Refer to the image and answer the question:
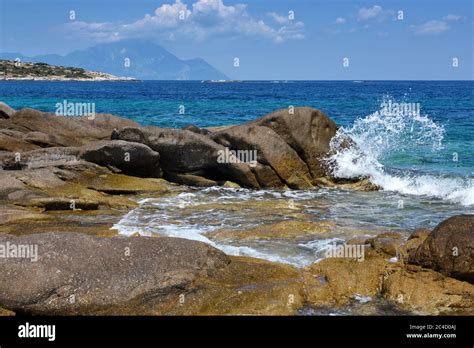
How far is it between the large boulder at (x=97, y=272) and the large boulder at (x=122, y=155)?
9.14 m

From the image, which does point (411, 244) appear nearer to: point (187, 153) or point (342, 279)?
point (342, 279)

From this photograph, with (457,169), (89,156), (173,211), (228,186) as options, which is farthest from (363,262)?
(457,169)

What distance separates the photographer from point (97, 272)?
854cm

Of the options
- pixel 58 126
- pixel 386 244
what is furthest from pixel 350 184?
pixel 58 126

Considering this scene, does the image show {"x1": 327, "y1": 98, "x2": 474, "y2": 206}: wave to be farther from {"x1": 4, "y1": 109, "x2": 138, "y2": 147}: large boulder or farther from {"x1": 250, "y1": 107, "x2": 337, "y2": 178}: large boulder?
{"x1": 4, "y1": 109, "x2": 138, "y2": 147}: large boulder

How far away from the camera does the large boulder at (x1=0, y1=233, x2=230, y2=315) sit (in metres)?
8.10

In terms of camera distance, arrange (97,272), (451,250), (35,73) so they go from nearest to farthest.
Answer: (97,272)
(451,250)
(35,73)

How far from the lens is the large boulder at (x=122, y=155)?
18344 millimetres

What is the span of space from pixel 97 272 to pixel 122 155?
33.8 ft

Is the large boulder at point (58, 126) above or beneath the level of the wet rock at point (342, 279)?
above

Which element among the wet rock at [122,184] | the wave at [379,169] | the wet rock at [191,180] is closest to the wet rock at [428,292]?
the wave at [379,169]

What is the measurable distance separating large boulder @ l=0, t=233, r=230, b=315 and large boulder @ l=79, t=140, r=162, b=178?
9139mm

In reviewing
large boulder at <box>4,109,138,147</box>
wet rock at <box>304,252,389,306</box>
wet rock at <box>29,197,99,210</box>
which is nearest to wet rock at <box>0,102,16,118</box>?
large boulder at <box>4,109,138,147</box>

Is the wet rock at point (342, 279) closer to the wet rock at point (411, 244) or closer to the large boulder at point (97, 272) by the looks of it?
the wet rock at point (411, 244)
